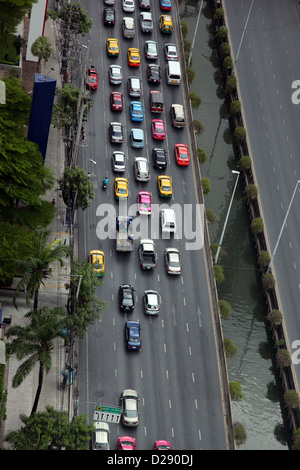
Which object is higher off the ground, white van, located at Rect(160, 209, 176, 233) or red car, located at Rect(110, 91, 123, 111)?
red car, located at Rect(110, 91, 123, 111)

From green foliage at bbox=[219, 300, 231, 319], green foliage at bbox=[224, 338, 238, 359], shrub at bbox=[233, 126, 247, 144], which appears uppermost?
shrub at bbox=[233, 126, 247, 144]

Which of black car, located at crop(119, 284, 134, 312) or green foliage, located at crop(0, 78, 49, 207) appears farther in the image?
black car, located at crop(119, 284, 134, 312)

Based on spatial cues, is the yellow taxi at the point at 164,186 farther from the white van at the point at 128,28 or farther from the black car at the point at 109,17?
the black car at the point at 109,17

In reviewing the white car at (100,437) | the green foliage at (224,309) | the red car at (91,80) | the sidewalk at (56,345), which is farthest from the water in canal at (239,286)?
the sidewalk at (56,345)

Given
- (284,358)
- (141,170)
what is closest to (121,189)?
(141,170)

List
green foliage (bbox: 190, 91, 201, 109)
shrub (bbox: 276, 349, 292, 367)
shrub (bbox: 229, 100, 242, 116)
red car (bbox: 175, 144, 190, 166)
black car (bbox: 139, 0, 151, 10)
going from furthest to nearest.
Result: black car (bbox: 139, 0, 151, 10) < shrub (bbox: 229, 100, 242, 116) < green foliage (bbox: 190, 91, 201, 109) < red car (bbox: 175, 144, 190, 166) < shrub (bbox: 276, 349, 292, 367)

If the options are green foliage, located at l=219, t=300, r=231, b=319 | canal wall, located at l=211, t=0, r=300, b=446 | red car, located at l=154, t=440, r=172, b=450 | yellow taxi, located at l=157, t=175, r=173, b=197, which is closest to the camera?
red car, located at l=154, t=440, r=172, b=450

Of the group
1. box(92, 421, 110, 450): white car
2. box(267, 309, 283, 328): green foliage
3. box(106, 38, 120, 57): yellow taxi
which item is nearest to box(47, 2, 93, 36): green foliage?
box(106, 38, 120, 57): yellow taxi

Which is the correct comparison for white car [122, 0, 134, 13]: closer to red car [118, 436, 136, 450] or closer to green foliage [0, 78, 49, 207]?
green foliage [0, 78, 49, 207]
